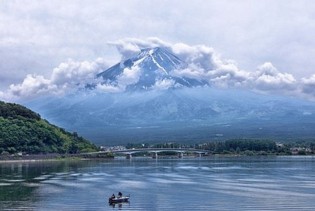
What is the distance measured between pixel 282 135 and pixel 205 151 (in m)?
58.3

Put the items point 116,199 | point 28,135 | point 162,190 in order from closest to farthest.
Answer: point 116,199 < point 162,190 < point 28,135

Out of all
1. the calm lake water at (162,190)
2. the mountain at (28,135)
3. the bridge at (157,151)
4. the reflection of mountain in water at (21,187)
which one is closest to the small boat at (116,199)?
the calm lake water at (162,190)

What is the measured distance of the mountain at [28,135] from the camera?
9538cm

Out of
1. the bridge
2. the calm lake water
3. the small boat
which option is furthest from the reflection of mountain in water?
the bridge

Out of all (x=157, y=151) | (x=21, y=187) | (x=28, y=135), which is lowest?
(x=21, y=187)

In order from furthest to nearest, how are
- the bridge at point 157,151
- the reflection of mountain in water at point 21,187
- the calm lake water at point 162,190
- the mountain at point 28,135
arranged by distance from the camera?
the bridge at point 157,151
the mountain at point 28,135
the reflection of mountain in water at point 21,187
the calm lake water at point 162,190

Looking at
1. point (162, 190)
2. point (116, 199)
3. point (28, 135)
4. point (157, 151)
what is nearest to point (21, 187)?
point (162, 190)

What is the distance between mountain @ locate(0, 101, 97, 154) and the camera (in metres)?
95.4

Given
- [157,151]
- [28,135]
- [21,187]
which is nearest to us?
[21,187]

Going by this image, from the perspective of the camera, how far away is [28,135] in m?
98.0

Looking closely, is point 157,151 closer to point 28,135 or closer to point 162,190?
point 28,135

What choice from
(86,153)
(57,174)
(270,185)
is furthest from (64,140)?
(270,185)

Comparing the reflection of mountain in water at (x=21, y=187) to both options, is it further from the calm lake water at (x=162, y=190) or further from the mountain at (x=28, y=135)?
the mountain at (x=28, y=135)

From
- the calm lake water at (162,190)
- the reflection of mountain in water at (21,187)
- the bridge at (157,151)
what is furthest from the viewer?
the bridge at (157,151)
